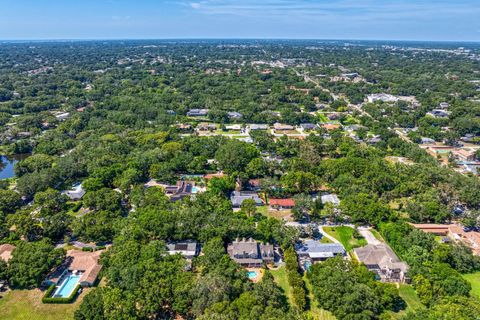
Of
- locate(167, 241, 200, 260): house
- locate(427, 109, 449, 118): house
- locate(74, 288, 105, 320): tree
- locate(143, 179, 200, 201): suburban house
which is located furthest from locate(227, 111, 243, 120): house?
locate(74, 288, 105, 320): tree

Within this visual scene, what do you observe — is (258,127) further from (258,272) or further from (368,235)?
(258,272)

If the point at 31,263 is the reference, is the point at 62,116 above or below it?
above

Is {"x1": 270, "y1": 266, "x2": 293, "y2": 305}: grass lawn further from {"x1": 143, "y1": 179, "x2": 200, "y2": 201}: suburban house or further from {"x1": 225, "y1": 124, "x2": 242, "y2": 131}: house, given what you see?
{"x1": 225, "y1": 124, "x2": 242, "y2": 131}: house

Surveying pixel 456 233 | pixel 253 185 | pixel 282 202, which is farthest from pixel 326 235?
pixel 456 233

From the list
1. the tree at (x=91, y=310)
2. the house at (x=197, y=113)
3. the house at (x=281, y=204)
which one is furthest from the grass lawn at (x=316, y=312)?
the house at (x=197, y=113)

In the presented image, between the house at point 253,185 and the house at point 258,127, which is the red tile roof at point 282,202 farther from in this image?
the house at point 258,127

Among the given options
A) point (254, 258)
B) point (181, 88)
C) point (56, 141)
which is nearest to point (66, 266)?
point (254, 258)
